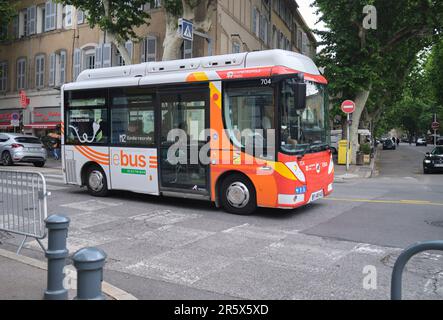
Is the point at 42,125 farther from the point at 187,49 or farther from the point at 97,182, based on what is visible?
the point at 97,182

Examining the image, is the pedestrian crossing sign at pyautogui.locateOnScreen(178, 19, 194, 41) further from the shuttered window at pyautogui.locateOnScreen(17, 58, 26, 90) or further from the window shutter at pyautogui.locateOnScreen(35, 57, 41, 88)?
the shuttered window at pyautogui.locateOnScreen(17, 58, 26, 90)

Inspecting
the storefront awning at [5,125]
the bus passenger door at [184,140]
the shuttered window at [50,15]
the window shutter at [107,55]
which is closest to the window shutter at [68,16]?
the shuttered window at [50,15]

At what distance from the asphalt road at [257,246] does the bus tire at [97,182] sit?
1.02 ft

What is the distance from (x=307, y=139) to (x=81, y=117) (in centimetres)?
601

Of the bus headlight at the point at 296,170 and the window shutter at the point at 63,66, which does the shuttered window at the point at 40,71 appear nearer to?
the window shutter at the point at 63,66

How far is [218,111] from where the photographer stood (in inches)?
354

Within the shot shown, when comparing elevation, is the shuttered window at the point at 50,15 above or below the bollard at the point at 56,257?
above

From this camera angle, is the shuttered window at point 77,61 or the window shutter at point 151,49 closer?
the window shutter at point 151,49

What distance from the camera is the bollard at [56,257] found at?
3.68m

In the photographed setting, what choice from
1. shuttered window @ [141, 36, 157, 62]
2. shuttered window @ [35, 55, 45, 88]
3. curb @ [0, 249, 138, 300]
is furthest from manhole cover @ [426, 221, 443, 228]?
shuttered window @ [35, 55, 45, 88]

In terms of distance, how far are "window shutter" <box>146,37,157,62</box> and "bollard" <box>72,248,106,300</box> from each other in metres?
23.7

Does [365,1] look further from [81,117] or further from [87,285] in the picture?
[87,285]

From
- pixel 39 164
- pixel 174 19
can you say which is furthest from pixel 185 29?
pixel 39 164

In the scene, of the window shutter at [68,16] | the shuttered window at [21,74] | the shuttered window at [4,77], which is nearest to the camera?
the window shutter at [68,16]
